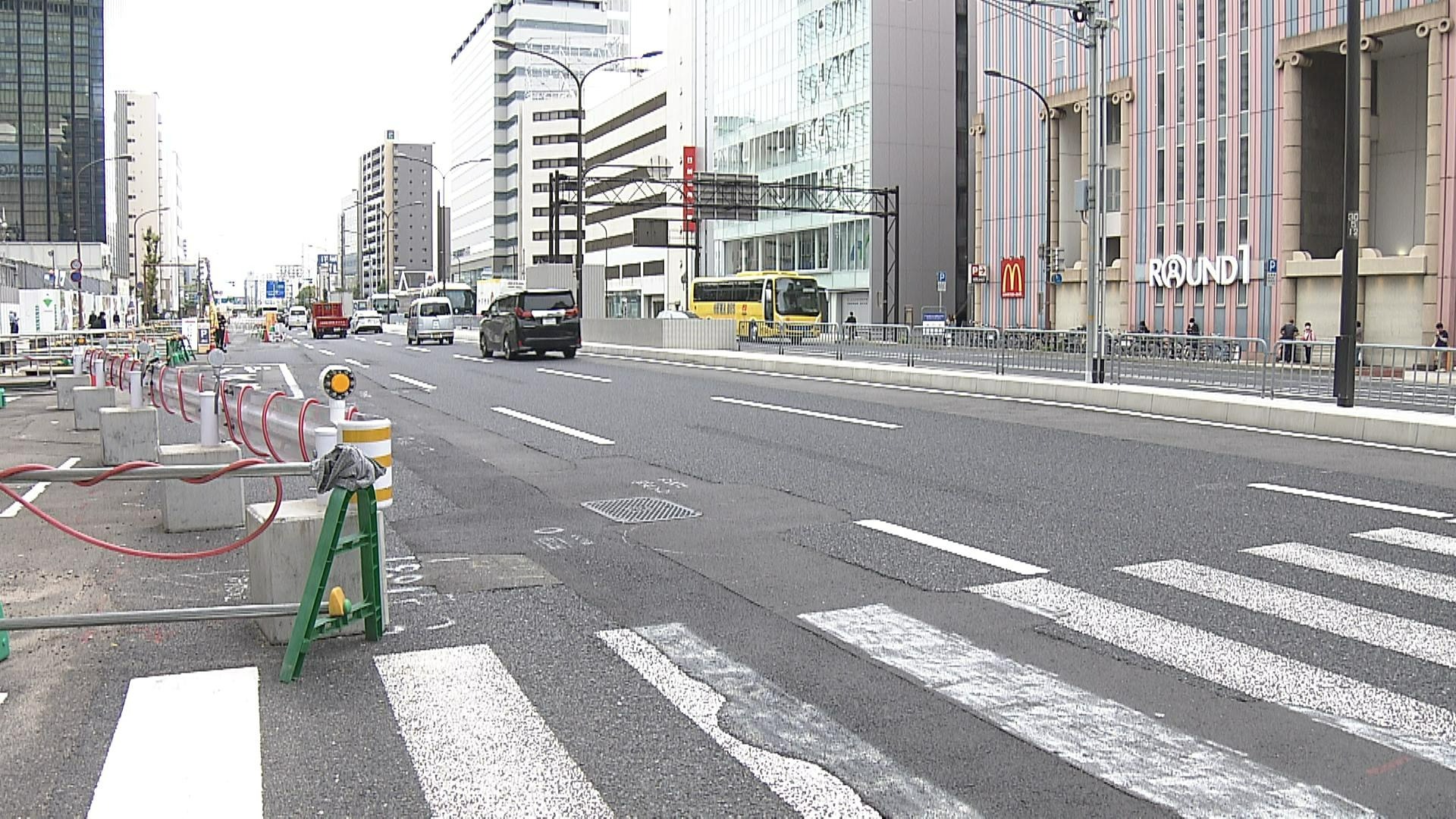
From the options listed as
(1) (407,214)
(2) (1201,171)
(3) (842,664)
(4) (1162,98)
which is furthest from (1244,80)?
(1) (407,214)

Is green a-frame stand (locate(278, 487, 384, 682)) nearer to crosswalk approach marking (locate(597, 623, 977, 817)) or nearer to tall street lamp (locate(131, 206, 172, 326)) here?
crosswalk approach marking (locate(597, 623, 977, 817))

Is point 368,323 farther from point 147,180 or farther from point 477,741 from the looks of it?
point 147,180

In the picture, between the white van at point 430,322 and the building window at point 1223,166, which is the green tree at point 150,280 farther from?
the building window at point 1223,166

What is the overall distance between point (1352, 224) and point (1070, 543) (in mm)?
11822

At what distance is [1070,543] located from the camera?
8.55m

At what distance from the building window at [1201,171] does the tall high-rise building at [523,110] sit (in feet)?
280

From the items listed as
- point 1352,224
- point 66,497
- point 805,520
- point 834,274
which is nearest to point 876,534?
point 805,520

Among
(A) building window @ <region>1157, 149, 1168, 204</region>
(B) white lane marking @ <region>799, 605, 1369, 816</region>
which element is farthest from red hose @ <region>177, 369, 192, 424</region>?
(A) building window @ <region>1157, 149, 1168, 204</region>

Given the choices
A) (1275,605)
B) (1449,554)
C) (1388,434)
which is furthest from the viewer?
(1388,434)

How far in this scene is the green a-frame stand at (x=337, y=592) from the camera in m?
5.71

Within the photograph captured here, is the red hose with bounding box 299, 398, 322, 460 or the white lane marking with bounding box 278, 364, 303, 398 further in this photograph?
the white lane marking with bounding box 278, 364, 303, 398

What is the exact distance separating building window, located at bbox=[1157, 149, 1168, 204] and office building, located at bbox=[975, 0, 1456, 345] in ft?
0.20

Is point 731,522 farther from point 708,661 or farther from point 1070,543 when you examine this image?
point 708,661

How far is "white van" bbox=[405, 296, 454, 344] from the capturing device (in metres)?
55.7
